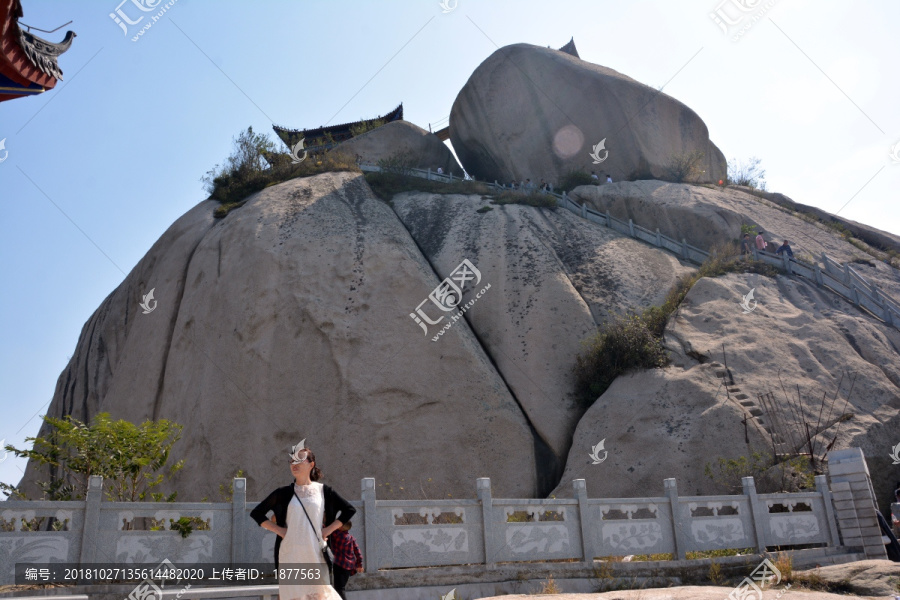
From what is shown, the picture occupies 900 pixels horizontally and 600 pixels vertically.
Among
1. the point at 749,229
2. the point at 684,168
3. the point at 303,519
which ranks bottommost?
the point at 303,519

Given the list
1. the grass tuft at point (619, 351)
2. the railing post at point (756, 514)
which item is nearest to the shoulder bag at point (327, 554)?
the railing post at point (756, 514)

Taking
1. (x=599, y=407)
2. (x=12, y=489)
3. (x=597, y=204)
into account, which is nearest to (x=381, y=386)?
(x=599, y=407)

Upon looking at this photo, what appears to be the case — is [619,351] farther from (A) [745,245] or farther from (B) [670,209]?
(B) [670,209]

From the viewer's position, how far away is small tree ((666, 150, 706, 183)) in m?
27.7

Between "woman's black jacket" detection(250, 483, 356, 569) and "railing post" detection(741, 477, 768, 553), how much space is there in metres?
8.19

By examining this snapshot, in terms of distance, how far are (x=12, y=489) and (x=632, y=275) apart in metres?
15.8

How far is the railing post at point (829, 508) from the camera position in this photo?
39.6ft

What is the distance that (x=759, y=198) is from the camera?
2684 centimetres

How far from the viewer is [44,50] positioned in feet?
27.5

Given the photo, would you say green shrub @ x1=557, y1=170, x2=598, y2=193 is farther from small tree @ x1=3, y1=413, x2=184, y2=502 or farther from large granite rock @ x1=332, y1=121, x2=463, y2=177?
small tree @ x1=3, y1=413, x2=184, y2=502

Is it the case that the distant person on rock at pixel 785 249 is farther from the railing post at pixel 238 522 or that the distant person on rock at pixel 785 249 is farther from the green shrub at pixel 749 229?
the railing post at pixel 238 522

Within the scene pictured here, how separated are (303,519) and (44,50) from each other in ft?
20.7

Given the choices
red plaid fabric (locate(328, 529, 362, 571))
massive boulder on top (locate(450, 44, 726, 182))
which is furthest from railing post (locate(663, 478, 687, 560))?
massive boulder on top (locate(450, 44, 726, 182))

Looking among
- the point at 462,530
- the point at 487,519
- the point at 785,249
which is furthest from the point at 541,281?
the point at 462,530
